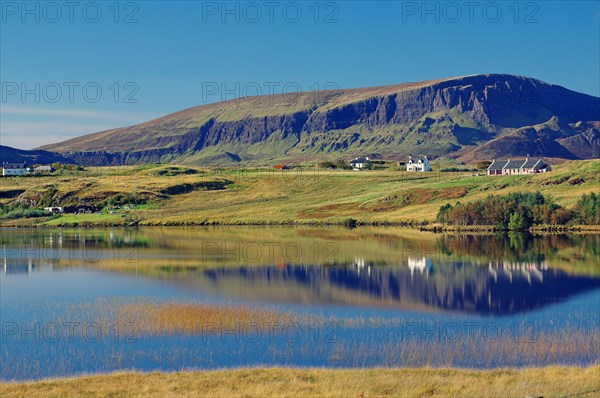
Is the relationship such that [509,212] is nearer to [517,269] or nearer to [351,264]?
[517,269]

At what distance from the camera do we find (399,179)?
176 metres

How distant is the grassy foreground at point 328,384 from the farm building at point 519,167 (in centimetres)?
16335

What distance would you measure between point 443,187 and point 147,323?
112 metres

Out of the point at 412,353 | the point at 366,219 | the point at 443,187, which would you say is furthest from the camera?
the point at 443,187

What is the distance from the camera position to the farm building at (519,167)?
18862cm

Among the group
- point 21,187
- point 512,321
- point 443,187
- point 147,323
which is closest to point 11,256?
point 147,323

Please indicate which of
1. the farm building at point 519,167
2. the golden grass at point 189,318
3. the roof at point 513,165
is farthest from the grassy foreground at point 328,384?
the roof at point 513,165

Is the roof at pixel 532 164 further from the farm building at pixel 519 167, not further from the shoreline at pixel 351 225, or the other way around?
the shoreline at pixel 351 225

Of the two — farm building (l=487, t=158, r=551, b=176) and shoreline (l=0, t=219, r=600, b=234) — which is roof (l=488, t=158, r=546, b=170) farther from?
shoreline (l=0, t=219, r=600, b=234)

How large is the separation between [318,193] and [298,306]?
381ft

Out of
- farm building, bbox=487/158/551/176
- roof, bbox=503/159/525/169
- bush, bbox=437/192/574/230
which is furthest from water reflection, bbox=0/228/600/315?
roof, bbox=503/159/525/169

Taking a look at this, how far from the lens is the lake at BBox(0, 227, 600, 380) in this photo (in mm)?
35188

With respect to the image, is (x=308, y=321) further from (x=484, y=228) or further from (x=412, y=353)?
(x=484, y=228)

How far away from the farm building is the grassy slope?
76.1 ft
